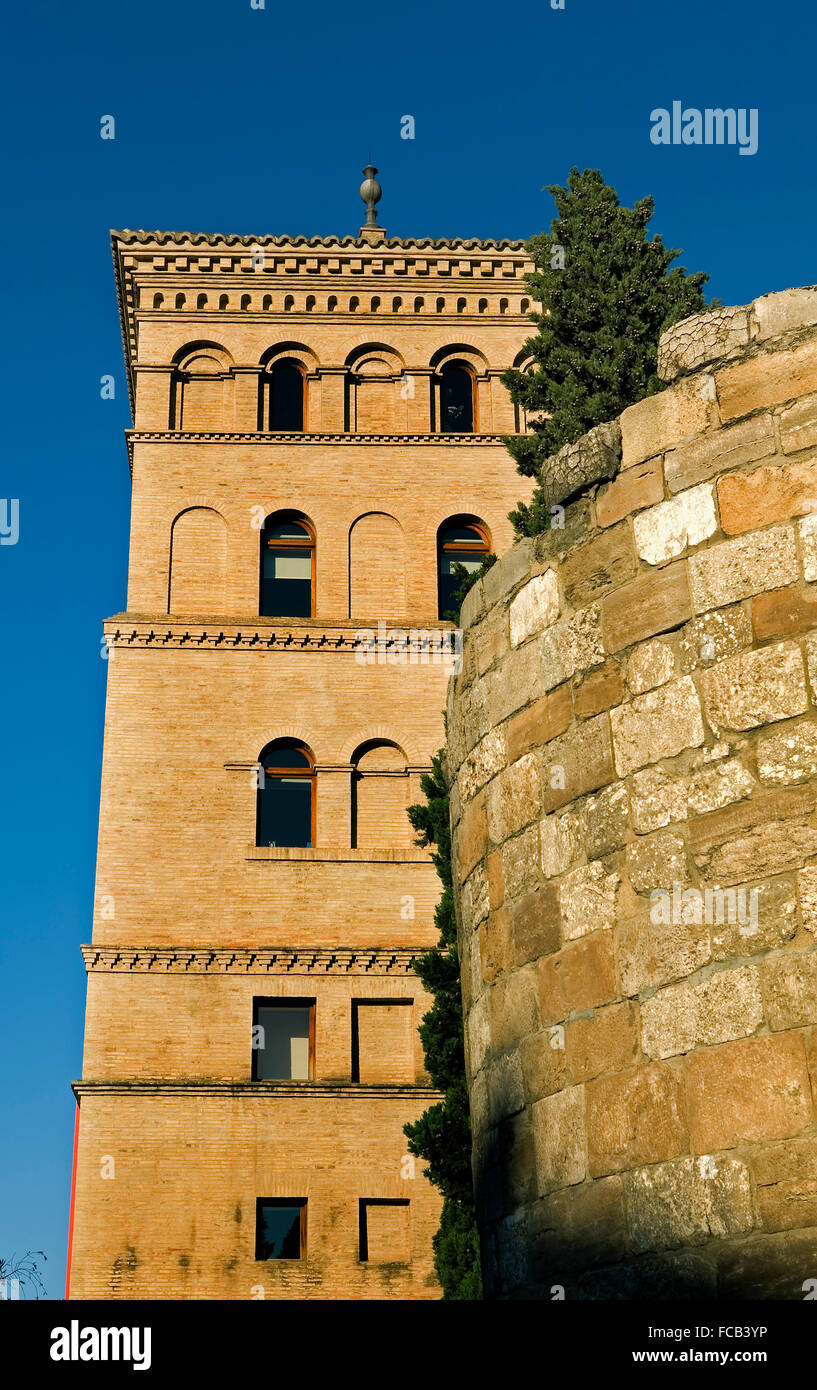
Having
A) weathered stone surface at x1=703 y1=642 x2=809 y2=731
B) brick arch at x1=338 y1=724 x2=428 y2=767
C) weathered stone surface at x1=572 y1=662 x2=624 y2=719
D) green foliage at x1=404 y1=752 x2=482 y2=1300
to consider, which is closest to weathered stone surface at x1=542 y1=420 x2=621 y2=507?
weathered stone surface at x1=572 y1=662 x2=624 y2=719

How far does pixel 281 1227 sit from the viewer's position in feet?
79.9

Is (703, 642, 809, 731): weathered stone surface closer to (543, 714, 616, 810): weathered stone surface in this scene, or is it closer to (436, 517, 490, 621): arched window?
(543, 714, 616, 810): weathered stone surface

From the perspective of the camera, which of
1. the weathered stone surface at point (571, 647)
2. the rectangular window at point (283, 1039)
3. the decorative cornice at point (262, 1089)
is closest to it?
the weathered stone surface at point (571, 647)

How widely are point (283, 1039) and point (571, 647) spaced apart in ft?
69.0

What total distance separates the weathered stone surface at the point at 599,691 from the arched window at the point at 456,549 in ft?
77.5

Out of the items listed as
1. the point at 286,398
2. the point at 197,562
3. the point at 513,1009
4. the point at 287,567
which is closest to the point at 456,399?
the point at 286,398

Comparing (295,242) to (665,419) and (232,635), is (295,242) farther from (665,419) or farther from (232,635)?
(665,419)

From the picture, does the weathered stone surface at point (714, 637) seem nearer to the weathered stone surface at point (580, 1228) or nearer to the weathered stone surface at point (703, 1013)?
the weathered stone surface at point (703, 1013)

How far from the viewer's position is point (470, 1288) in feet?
68.4

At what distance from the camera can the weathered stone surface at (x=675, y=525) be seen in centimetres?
514

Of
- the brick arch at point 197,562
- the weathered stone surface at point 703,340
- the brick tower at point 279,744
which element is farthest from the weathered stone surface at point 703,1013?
the brick arch at point 197,562

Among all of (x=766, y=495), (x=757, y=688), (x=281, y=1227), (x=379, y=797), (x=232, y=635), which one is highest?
(x=232, y=635)
